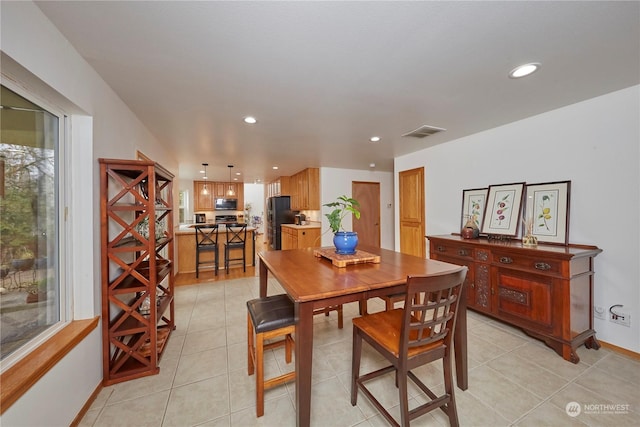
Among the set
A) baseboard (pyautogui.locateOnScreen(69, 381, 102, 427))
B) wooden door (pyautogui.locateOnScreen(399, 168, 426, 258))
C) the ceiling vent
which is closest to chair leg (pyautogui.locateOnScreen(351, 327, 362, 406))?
baseboard (pyautogui.locateOnScreen(69, 381, 102, 427))

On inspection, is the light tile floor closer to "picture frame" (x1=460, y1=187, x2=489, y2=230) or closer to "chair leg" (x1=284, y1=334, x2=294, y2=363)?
"chair leg" (x1=284, y1=334, x2=294, y2=363)

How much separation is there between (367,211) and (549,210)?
3613mm

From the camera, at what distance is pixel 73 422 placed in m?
1.34

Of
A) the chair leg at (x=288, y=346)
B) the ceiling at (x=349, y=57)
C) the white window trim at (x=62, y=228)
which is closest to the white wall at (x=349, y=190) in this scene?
the ceiling at (x=349, y=57)

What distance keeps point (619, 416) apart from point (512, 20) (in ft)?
7.98

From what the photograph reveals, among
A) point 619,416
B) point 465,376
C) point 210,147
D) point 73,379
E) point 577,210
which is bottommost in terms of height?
point 619,416

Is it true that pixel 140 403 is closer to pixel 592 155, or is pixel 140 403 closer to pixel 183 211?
pixel 592 155

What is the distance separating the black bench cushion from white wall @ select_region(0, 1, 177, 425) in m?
1.00

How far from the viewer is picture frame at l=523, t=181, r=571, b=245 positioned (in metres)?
2.35

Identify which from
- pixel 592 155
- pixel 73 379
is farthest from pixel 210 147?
pixel 592 155

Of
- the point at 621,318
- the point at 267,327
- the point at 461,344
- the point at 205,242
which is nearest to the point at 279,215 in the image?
the point at 205,242

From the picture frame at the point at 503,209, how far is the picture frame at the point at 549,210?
87mm

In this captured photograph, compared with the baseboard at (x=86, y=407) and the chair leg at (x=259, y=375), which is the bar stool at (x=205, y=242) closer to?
the baseboard at (x=86, y=407)

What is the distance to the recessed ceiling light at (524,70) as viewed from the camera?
1.66 metres
